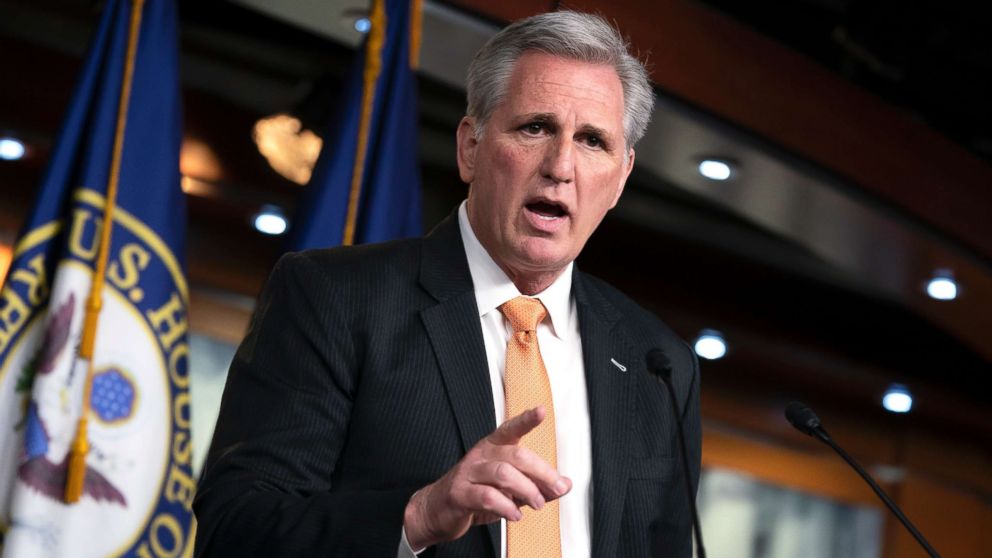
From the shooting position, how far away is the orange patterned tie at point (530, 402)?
189 centimetres

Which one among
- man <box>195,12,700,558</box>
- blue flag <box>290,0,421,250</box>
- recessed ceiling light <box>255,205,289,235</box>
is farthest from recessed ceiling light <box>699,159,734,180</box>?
man <box>195,12,700,558</box>

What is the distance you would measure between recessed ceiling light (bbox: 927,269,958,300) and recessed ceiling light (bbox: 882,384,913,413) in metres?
1.43

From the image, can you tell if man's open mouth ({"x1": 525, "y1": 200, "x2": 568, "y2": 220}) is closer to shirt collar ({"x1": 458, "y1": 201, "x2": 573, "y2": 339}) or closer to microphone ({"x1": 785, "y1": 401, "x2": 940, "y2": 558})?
shirt collar ({"x1": 458, "y1": 201, "x2": 573, "y2": 339})

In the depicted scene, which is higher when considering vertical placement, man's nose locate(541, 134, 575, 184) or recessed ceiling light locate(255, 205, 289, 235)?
recessed ceiling light locate(255, 205, 289, 235)

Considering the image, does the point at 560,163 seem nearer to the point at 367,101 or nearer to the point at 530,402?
the point at 530,402

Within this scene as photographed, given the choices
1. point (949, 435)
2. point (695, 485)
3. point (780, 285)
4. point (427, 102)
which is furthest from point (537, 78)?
point (949, 435)

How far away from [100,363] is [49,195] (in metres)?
0.43

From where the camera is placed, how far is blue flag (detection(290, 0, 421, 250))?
143 inches

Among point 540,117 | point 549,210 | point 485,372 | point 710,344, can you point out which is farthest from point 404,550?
point 710,344

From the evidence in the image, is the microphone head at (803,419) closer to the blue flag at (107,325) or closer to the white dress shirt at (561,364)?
the white dress shirt at (561,364)

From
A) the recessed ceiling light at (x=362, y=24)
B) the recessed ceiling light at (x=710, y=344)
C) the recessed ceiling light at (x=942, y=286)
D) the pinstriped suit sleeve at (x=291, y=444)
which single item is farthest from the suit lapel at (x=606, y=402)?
the recessed ceiling light at (x=710, y=344)

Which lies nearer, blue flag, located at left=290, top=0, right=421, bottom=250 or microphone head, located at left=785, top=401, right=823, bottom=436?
microphone head, located at left=785, top=401, right=823, bottom=436

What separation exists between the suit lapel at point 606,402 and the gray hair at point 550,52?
29cm

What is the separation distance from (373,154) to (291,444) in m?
2.00
